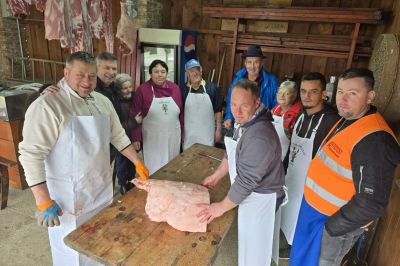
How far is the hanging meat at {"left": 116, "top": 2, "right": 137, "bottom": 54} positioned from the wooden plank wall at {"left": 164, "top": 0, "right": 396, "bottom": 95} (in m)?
0.88

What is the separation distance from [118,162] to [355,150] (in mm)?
2607

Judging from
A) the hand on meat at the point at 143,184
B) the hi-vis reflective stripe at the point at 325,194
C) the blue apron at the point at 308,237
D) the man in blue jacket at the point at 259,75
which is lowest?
the blue apron at the point at 308,237

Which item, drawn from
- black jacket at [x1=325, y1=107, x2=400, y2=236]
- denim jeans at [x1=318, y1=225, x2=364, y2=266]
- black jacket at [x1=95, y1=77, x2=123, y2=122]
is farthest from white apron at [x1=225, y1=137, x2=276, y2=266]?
black jacket at [x1=95, y1=77, x2=123, y2=122]

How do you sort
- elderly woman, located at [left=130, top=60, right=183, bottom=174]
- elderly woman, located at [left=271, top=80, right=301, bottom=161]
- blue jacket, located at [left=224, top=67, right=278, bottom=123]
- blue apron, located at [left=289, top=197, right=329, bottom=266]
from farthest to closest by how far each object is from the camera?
blue jacket, located at [left=224, top=67, right=278, bottom=123] → elderly woman, located at [left=130, top=60, right=183, bottom=174] → elderly woman, located at [left=271, top=80, right=301, bottom=161] → blue apron, located at [left=289, top=197, right=329, bottom=266]

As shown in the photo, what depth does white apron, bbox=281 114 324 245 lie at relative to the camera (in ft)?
7.63

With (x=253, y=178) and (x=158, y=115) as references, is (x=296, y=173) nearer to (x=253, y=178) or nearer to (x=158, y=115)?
(x=253, y=178)

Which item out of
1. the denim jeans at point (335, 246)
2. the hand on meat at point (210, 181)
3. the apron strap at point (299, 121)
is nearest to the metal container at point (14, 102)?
the hand on meat at point (210, 181)

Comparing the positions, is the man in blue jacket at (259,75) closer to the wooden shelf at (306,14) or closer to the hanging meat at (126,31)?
the wooden shelf at (306,14)

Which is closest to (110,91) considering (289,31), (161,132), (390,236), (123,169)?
(161,132)

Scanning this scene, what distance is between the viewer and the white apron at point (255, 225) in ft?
5.80

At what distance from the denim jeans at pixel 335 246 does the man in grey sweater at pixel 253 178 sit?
356 mm

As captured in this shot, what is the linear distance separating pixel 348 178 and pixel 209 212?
866mm

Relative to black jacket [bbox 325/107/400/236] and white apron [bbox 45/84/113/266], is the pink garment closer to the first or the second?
white apron [bbox 45/84/113/266]

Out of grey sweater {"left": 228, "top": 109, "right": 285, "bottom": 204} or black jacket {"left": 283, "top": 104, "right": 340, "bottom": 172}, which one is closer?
grey sweater {"left": 228, "top": 109, "right": 285, "bottom": 204}
